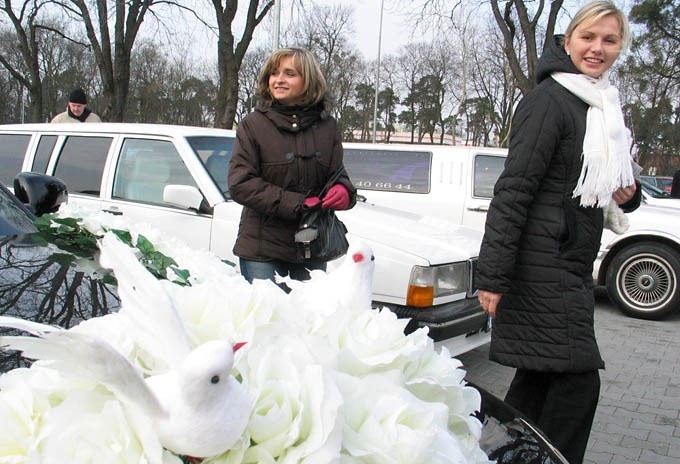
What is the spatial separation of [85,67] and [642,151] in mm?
37515

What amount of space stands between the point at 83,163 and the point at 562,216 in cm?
404

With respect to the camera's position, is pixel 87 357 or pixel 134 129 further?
pixel 134 129

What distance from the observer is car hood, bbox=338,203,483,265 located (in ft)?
13.3

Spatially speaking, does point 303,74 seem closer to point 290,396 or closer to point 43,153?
point 290,396

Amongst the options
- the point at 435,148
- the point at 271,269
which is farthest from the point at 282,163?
the point at 435,148

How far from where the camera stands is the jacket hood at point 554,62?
246 cm

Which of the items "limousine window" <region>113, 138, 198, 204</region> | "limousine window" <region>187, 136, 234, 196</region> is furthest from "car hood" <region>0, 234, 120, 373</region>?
"limousine window" <region>113, 138, 198, 204</region>

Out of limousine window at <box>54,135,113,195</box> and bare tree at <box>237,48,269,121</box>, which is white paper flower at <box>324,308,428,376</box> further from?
bare tree at <box>237,48,269,121</box>

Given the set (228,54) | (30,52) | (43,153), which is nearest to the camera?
(43,153)

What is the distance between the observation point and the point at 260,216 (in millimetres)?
3023

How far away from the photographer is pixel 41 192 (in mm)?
3211

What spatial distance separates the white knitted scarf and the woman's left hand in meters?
0.06

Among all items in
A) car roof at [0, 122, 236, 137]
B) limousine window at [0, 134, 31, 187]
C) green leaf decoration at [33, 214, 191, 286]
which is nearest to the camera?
green leaf decoration at [33, 214, 191, 286]

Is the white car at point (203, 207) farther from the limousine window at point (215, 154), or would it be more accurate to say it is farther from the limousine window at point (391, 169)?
the limousine window at point (391, 169)
